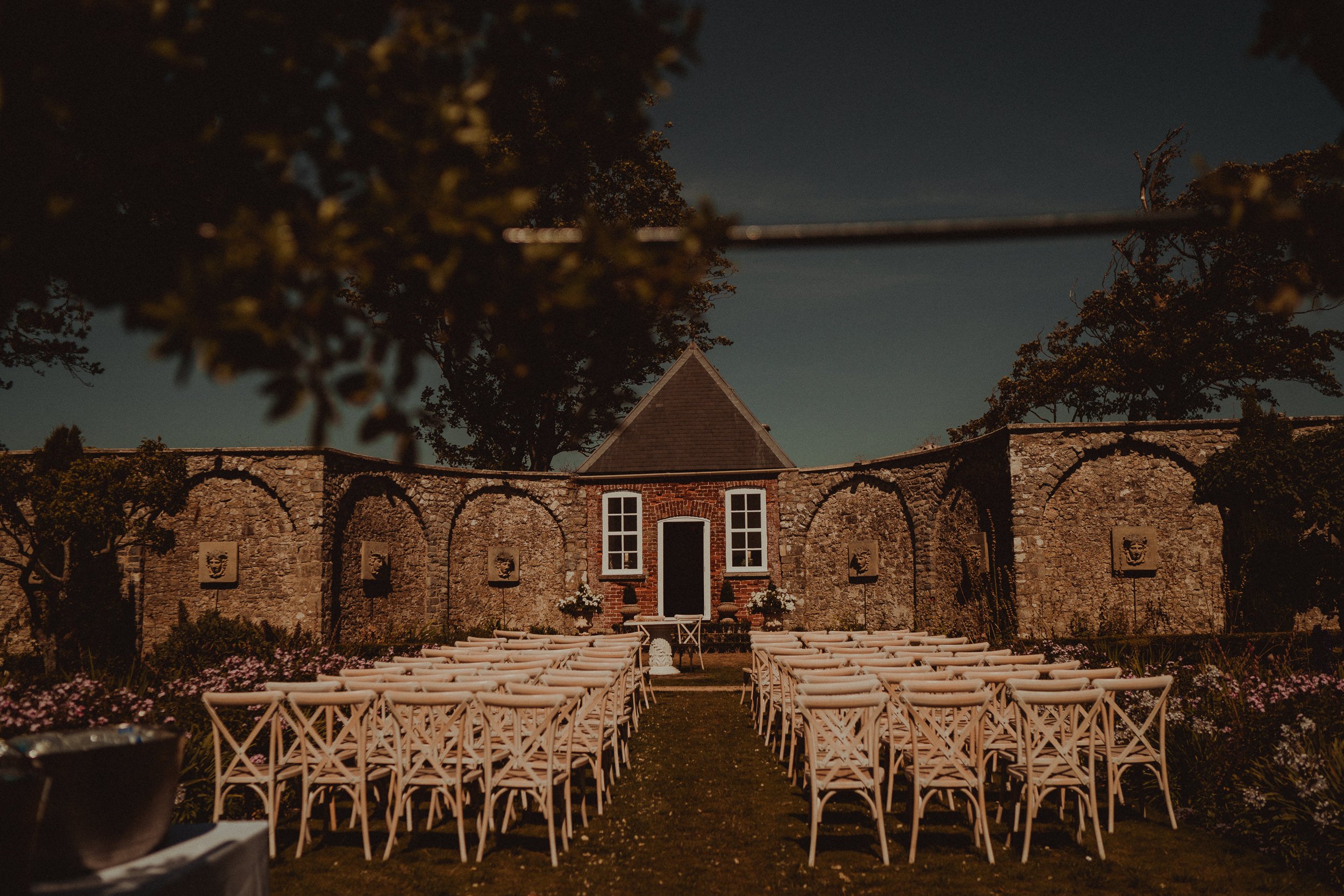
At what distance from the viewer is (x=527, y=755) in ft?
18.2

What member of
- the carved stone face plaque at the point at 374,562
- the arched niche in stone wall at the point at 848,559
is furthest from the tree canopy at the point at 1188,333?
the carved stone face plaque at the point at 374,562

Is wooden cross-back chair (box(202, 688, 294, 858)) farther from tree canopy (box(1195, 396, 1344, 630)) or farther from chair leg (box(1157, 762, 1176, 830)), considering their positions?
tree canopy (box(1195, 396, 1344, 630))

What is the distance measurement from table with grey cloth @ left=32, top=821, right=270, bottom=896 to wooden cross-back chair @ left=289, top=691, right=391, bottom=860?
7.51 feet

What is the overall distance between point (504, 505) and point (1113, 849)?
47.2 feet

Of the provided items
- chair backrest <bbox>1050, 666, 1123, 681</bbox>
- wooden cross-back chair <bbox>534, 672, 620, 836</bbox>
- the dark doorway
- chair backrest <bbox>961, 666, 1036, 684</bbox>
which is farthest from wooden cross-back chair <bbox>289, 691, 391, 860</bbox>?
the dark doorway

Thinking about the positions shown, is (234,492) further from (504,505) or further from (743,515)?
(743,515)

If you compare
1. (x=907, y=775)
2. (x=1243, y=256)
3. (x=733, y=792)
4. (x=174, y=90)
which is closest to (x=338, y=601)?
(x=733, y=792)

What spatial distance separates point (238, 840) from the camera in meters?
2.78

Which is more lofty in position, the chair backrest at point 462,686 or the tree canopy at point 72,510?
the tree canopy at point 72,510

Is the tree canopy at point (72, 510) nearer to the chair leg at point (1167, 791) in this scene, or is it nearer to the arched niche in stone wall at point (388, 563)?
the arched niche in stone wall at point (388, 563)

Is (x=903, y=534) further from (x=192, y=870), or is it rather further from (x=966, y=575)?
(x=192, y=870)

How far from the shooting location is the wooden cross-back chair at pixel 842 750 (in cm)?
530

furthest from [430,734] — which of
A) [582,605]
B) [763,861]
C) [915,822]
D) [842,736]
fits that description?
[582,605]

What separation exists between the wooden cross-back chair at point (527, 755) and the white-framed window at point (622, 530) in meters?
12.9
